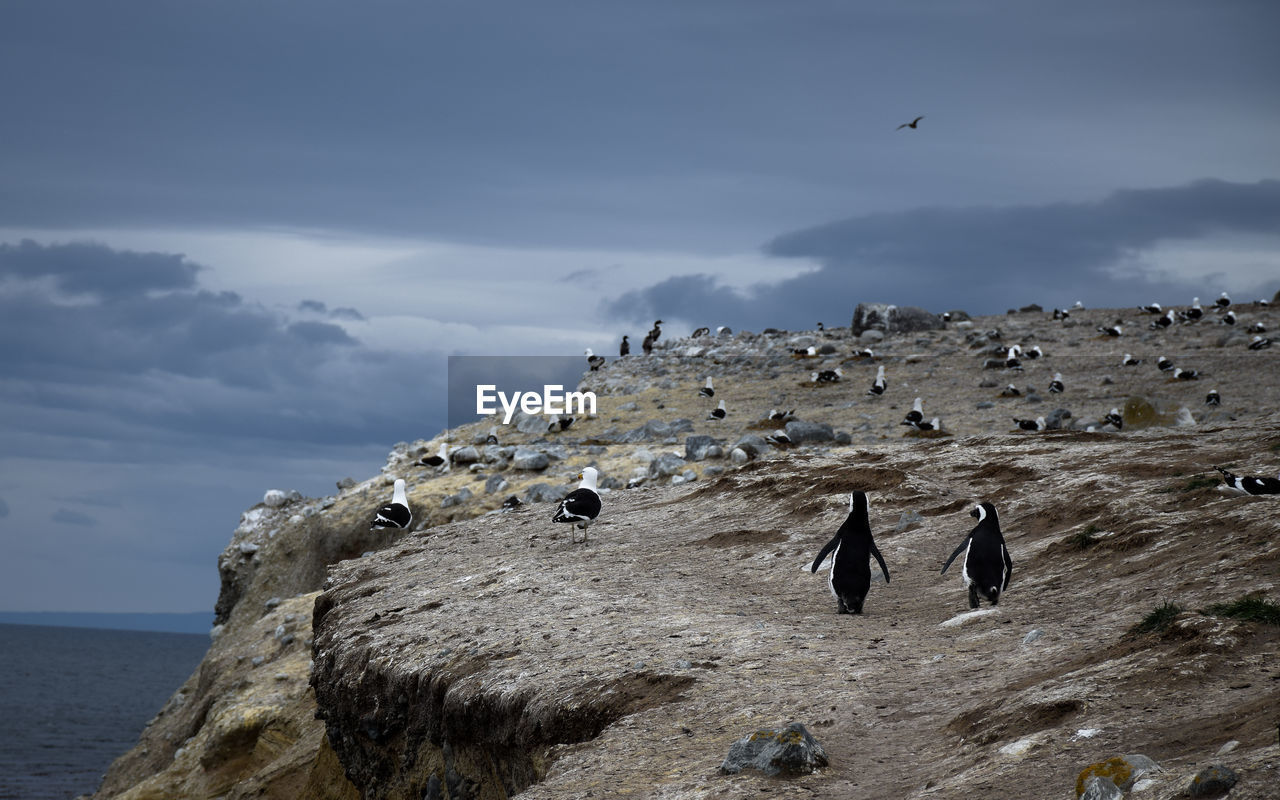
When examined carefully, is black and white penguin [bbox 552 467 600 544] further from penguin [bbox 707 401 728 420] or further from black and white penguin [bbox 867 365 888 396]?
black and white penguin [bbox 867 365 888 396]

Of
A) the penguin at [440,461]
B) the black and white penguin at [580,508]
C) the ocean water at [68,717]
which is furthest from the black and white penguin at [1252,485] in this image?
the ocean water at [68,717]

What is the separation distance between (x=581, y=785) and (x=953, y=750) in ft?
7.61

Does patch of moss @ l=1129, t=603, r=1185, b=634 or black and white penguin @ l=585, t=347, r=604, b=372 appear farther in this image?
black and white penguin @ l=585, t=347, r=604, b=372

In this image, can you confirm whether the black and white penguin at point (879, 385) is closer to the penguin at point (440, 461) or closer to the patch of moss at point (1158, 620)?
the penguin at point (440, 461)

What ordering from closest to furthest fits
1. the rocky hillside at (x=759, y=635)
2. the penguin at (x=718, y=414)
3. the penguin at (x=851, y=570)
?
the rocky hillside at (x=759, y=635) < the penguin at (x=851, y=570) < the penguin at (x=718, y=414)

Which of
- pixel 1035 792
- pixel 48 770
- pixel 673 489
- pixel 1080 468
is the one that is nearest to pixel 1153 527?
pixel 1080 468

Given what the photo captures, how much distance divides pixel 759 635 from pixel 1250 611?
3.99 meters

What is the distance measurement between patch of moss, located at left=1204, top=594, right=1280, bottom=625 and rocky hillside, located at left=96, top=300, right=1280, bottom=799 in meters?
0.07

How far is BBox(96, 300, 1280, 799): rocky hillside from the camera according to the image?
21.8 ft

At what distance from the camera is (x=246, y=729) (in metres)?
18.9

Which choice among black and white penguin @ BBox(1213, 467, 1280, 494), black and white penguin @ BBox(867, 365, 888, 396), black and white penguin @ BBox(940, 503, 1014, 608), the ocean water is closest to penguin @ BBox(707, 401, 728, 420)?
black and white penguin @ BBox(867, 365, 888, 396)

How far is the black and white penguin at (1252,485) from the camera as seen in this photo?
1180cm

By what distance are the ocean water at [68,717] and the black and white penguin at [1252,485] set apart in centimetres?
4845

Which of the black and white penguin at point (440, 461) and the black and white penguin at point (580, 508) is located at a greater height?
the black and white penguin at point (440, 461)
